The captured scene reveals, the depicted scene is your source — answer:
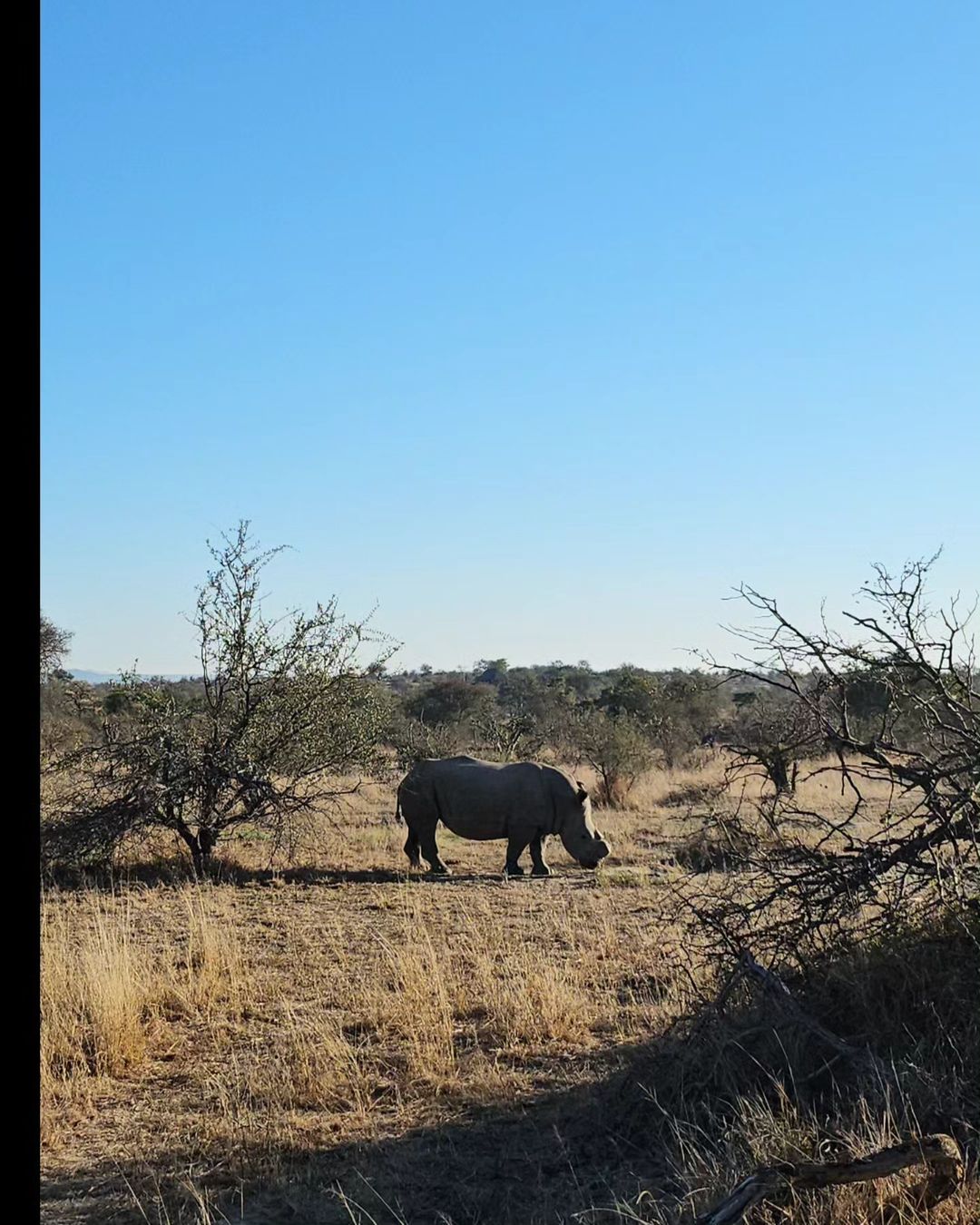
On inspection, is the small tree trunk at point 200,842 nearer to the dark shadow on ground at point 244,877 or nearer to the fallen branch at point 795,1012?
the dark shadow on ground at point 244,877

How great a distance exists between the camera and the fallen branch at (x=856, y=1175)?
3301 mm

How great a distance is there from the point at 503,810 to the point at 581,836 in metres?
1.04

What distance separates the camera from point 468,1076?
19.2 ft

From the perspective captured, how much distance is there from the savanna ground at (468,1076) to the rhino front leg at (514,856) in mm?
4244

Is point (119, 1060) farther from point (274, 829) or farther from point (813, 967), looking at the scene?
point (274, 829)

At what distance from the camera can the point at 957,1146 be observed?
3852 millimetres

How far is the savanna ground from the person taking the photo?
4.33 meters

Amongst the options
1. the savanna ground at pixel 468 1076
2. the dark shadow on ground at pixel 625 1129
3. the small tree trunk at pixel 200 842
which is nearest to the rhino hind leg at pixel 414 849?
the small tree trunk at pixel 200 842

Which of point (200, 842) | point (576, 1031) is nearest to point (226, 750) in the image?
point (200, 842)

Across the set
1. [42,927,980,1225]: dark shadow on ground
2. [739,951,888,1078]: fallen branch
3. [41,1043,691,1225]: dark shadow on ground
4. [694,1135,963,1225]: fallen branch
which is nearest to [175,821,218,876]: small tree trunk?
[42,927,980,1225]: dark shadow on ground

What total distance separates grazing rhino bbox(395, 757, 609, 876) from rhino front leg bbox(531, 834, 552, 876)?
0.01m

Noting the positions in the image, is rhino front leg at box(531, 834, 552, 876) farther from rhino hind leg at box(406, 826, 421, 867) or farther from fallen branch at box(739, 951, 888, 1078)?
fallen branch at box(739, 951, 888, 1078)

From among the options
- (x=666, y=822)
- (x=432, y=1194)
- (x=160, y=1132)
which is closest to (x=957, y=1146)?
(x=432, y=1194)
